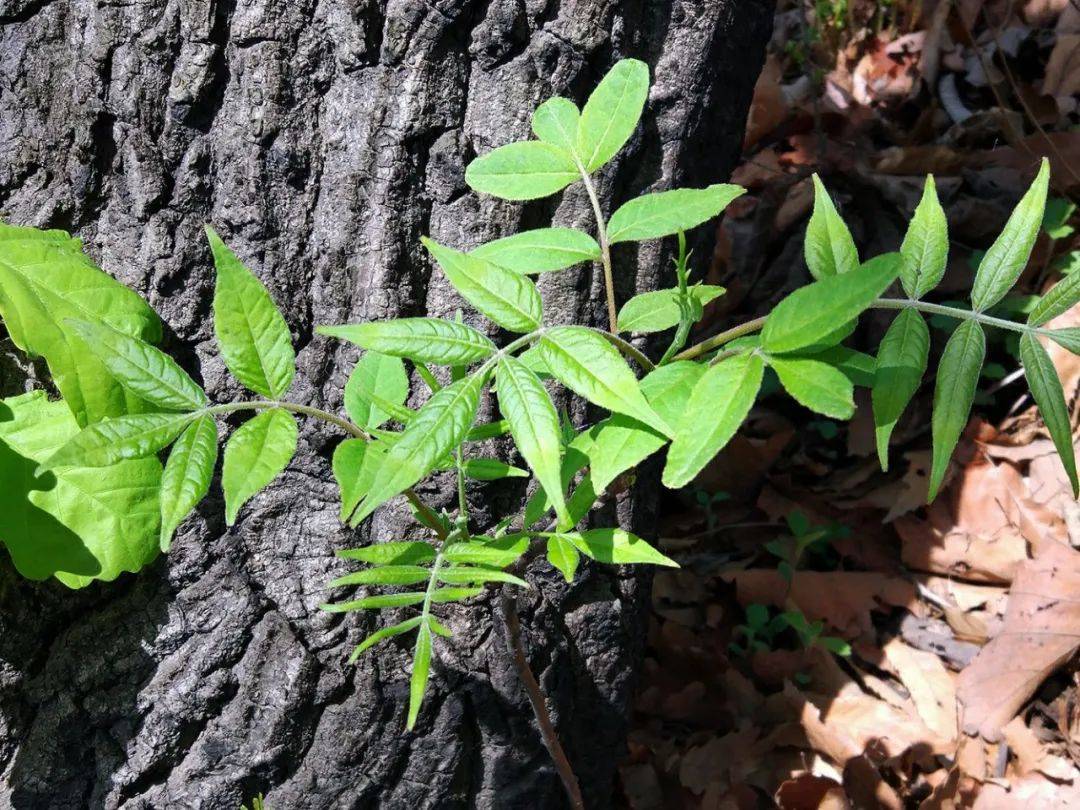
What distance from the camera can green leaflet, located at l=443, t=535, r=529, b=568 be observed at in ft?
3.26

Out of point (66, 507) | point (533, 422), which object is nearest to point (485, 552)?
point (533, 422)

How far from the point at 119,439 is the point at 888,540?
2181 millimetres

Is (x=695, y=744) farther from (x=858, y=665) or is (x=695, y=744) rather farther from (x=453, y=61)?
(x=453, y=61)

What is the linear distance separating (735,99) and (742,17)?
0.12m

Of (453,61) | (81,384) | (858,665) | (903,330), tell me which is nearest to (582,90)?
(453,61)

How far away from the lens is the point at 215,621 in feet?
4.69

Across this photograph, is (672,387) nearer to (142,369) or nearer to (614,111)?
(614,111)

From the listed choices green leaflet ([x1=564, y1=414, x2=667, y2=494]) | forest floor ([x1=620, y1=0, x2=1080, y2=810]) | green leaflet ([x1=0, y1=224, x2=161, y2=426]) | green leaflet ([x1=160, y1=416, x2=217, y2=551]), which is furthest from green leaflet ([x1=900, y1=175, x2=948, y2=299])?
forest floor ([x1=620, y1=0, x2=1080, y2=810])

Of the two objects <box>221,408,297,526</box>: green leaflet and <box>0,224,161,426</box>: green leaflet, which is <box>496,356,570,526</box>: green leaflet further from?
<box>0,224,161,426</box>: green leaflet

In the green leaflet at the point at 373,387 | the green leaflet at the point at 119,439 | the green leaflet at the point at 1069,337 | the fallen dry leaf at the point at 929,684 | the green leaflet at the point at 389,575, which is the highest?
the green leaflet at the point at 1069,337

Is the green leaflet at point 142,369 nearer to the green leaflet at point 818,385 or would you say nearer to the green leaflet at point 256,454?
the green leaflet at point 256,454

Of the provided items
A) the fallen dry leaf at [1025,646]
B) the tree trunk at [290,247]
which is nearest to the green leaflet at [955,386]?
the tree trunk at [290,247]

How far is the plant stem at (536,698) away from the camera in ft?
4.32

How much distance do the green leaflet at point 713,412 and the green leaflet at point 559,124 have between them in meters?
0.42
